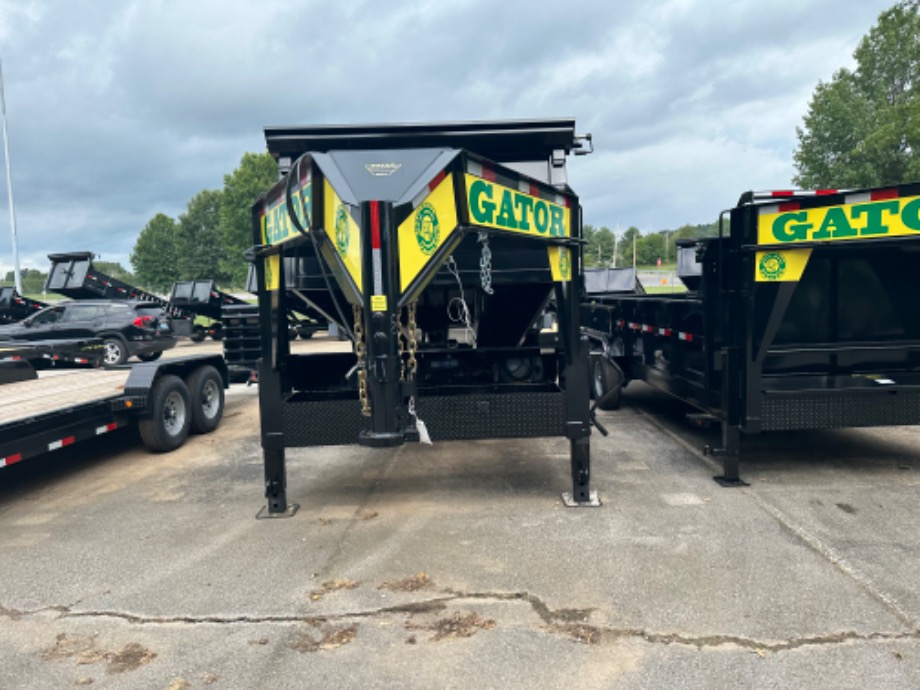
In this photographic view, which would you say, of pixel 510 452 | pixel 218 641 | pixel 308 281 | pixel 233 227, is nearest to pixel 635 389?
pixel 510 452

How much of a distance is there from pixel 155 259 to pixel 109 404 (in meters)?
64.1

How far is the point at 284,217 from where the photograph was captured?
170 inches

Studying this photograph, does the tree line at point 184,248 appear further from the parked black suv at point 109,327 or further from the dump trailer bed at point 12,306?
the parked black suv at point 109,327

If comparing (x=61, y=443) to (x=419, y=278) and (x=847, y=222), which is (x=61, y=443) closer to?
(x=419, y=278)

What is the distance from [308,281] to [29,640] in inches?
126

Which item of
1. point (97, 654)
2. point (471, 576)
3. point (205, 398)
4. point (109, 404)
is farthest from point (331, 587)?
point (205, 398)

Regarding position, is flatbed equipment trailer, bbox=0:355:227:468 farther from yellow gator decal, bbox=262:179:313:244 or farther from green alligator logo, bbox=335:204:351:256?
green alligator logo, bbox=335:204:351:256

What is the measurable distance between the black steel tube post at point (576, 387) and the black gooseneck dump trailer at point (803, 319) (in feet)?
4.22

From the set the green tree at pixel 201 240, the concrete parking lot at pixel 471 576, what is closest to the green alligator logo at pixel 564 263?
the concrete parking lot at pixel 471 576

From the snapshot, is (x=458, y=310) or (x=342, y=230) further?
(x=458, y=310)

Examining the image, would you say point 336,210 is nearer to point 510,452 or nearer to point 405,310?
point 405,310

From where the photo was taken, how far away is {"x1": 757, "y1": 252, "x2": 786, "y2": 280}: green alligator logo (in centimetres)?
484

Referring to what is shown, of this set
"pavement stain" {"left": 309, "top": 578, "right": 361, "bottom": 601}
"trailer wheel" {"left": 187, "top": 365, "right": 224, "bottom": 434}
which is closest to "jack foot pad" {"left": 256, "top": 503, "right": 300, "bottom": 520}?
"pavement stain" {"left": 309, "top": 578, "right": 361, "bottom": 601}

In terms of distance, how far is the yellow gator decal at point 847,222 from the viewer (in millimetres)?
4688
